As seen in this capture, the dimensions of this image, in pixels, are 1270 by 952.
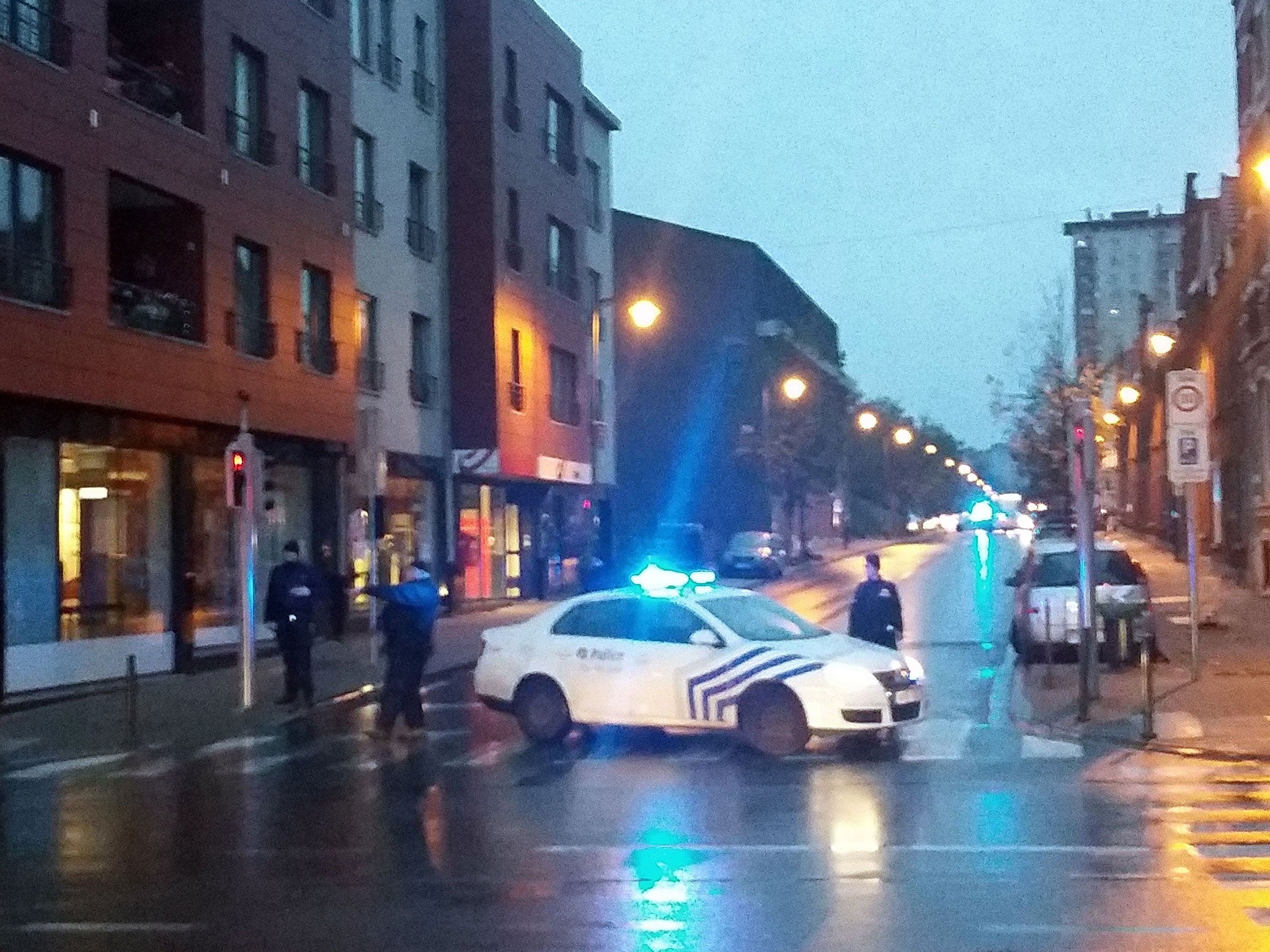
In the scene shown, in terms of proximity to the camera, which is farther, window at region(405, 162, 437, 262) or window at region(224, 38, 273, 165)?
window at region(405, 162, 437, 262)

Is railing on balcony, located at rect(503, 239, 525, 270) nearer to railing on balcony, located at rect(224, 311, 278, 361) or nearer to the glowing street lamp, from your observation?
the glowing street lamp

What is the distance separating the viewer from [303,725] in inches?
752

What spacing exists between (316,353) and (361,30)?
751 cm

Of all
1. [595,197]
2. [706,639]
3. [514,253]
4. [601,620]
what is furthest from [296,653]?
[595,197]

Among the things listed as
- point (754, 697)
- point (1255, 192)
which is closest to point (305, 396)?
point (754, 697)

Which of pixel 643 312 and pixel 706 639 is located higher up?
pixel 643 312

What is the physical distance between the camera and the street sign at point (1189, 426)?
1923cm

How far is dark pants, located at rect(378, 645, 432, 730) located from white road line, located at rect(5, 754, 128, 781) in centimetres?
256

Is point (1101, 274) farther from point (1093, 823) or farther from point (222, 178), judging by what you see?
point (1093, 823)

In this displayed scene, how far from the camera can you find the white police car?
1505cm

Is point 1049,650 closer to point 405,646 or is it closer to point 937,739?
point 937,739

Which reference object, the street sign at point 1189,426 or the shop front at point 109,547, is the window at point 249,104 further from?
the street sign at point 1189,426

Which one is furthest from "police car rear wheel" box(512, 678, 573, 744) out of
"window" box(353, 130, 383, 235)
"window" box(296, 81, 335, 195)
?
"window" box(353, 130, 383, 235)

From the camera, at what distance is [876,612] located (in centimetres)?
1862
